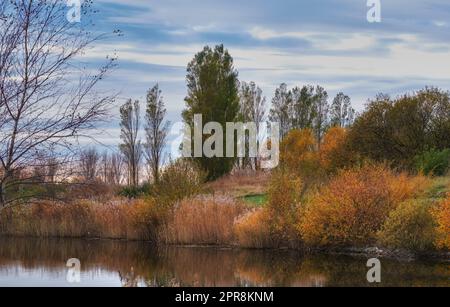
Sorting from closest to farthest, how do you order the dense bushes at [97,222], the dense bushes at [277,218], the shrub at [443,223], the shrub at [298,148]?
1. the shrub at [443,223]
2. the dense bushes at [277,218]
3. the dense bushes at [97,222]
4. the shrub at [298,148]

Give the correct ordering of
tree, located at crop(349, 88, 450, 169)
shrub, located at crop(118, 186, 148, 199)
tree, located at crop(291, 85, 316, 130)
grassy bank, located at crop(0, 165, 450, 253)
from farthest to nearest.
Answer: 1. tree, located at crop(291, 85, 316, 130)
2. tree, located at crop(349, 88, 450, 169)
3. shrub, located at crop(118, 186, 148, 199)
4. grassy bank, located at crop(0, 165, 450, 253)

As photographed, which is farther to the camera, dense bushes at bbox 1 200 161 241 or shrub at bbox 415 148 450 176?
shrub at bbox 415 148 450 176

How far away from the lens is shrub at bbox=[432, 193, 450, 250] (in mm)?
18344

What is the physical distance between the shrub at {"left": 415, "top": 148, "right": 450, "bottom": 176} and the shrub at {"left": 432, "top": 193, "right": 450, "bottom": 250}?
41.2ft

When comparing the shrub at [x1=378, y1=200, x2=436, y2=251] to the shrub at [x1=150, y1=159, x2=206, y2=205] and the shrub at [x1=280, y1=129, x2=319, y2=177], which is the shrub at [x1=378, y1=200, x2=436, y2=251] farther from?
the shrub at [x1=280, y1=129, x2=319, y2=177]

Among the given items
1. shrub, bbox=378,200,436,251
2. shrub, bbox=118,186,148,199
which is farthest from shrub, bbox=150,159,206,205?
shrub, bbox=378,200,436,251

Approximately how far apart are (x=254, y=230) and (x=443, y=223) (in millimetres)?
6497

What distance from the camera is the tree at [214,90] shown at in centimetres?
4538

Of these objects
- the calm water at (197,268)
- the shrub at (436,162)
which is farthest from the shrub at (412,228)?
the shrub at (436,162)

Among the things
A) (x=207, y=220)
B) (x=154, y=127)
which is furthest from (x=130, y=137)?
(x=207, y=220)

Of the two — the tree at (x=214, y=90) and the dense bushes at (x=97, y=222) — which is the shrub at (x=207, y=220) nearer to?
the dense bushes at (x=97, y=222)

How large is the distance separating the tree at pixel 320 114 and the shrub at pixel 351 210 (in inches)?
1411

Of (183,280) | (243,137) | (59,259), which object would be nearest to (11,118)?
(183,280)

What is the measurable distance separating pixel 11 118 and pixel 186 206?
16.6m
